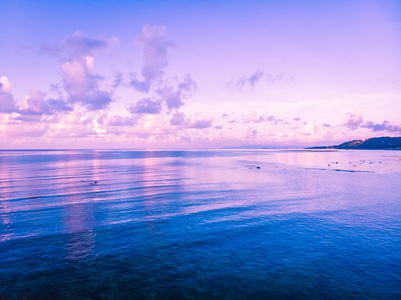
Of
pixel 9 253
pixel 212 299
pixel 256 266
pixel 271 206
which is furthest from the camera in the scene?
pixel 271 206

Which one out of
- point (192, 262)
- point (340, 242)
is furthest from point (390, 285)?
point (192, 262)

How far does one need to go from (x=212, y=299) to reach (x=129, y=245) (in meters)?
12.1

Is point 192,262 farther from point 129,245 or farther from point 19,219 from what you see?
point 19,219

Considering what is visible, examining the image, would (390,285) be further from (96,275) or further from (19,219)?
(19,219)

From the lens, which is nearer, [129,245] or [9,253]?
[9,253]

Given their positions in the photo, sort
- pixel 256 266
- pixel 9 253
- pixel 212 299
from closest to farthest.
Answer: pixel 212 299, pixel 256 266, pixel 9 253

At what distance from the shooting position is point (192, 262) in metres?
23.0

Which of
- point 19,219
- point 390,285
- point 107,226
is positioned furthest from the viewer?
point 19,219

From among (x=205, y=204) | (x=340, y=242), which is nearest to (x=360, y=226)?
(x=340, y=242)

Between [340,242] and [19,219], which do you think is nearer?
[340,242]

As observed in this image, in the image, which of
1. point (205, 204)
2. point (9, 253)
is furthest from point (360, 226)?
point (9, 253)

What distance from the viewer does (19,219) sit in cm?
3528

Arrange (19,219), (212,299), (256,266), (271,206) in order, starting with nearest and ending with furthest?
(212,299) → (256,266) → (19,219) → (271,206)

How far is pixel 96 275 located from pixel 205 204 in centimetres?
2709
